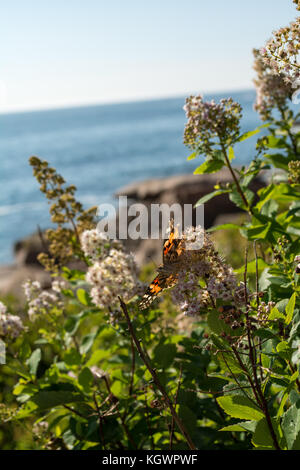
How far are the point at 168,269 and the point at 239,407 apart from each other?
0.62 meters

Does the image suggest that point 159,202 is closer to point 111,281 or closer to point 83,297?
point 83,297

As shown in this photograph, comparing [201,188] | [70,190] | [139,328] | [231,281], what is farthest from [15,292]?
[201,188]

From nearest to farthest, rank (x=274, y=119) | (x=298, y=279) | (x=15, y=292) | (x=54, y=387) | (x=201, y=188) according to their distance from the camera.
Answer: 1. (x=298, y=279)
2. (x=54, y=387)
3. (x=274, y=119)
4. (x=15, y=292)
5. (x=201, y=188)

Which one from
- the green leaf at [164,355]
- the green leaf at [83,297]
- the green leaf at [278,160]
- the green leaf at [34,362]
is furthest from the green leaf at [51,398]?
the green leaf at [278,160]

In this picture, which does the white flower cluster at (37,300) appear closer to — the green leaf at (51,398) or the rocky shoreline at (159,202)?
the green leaf at (51,398)

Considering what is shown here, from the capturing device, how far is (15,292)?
14586mm

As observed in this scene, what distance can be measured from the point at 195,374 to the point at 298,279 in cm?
97

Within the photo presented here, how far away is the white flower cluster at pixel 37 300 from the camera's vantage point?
12.2 feet

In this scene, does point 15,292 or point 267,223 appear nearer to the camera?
point 267,223

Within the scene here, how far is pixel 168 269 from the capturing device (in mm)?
2072

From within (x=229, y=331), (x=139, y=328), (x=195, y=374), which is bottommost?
(x=195, y=374)

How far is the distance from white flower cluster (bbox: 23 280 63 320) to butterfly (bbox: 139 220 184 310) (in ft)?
6.05

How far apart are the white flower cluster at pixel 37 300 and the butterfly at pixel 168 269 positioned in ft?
6.05
